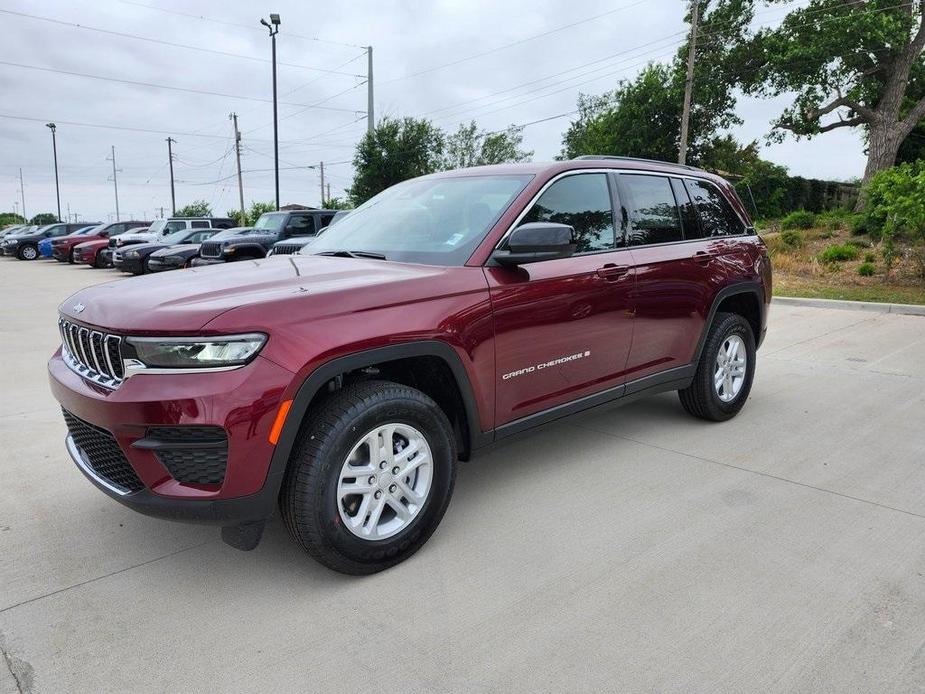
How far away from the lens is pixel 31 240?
29172 mm

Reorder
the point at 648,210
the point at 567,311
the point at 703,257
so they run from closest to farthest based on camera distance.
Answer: the point at 567,311
the point at 648,210
the point at 703,257

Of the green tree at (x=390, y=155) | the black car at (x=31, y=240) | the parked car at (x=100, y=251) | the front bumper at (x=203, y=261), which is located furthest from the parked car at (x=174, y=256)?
the black car at (x=31, y=240)

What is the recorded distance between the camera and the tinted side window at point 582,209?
350cm

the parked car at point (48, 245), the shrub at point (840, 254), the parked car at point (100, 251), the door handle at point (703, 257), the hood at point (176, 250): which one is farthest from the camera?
the parked car at point (48, 245)

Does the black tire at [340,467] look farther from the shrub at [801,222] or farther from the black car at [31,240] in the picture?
the black car at [31,240]

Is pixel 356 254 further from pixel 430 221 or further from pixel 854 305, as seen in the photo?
pixel 854 305

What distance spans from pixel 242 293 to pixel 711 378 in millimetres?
3296

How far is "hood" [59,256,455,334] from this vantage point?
2422mm

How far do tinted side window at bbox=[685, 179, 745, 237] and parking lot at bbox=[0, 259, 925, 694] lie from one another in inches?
59.5

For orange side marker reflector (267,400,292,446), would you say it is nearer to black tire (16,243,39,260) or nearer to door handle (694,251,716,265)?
door handle (694,251,716,265)

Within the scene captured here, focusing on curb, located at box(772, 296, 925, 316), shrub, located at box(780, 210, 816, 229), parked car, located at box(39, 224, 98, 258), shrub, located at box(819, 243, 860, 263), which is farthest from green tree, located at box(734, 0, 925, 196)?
parked car, located at box(39, 224, 98, 258)

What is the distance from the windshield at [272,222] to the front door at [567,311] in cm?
1300

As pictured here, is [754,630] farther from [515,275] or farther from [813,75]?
[813,75]

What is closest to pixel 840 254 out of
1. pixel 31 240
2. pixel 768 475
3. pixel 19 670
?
pixel 768 475
